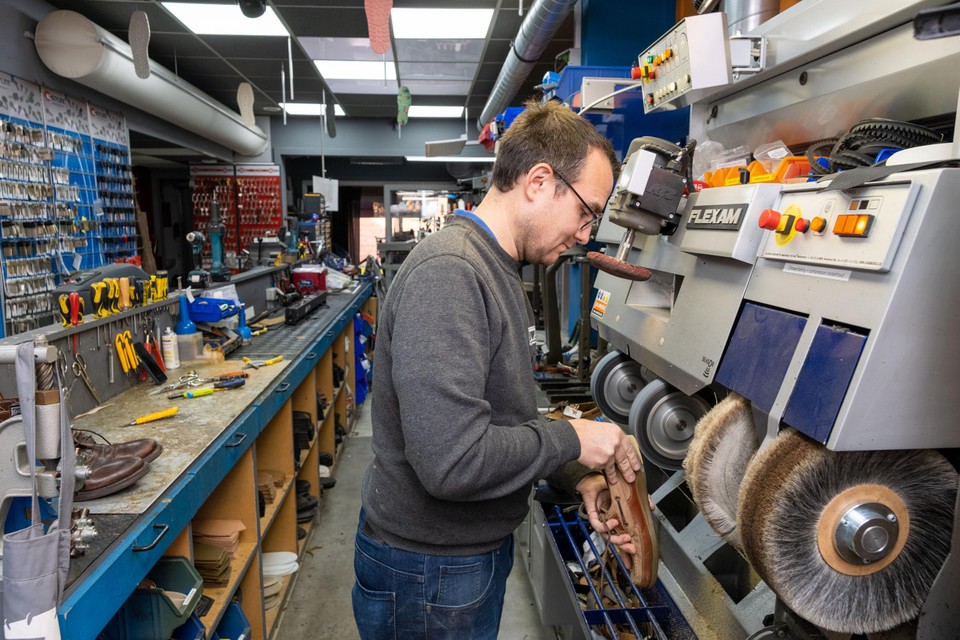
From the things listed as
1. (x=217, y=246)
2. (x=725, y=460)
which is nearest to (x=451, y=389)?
(x=725, y=460)

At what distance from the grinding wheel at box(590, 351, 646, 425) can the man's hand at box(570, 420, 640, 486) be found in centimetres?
92

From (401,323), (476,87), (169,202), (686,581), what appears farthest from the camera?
(169,202)

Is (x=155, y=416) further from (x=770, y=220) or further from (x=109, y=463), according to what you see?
(x=770, y=220)

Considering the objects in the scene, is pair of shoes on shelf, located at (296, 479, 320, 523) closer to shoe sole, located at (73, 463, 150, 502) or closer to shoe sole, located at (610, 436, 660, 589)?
shoe sole, located at (73, 463, 150, 502)

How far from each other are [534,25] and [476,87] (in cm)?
368

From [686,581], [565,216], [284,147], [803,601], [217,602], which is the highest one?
[284,147]

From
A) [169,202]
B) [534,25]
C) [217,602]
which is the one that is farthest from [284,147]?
[217,602]

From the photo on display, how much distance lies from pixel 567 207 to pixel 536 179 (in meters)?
0.08

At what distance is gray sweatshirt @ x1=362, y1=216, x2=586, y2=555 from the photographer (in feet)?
3.17

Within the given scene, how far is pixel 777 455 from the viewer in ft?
3.34

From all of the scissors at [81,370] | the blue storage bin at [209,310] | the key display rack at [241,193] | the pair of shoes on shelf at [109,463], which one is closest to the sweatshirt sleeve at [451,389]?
the pair of shoes on shelf at [109,463]

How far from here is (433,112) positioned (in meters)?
8.84

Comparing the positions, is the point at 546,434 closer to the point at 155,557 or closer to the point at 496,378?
the point at 496,378

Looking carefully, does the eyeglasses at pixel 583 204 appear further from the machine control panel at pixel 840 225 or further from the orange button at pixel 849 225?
the orange button at pixel 849 225
